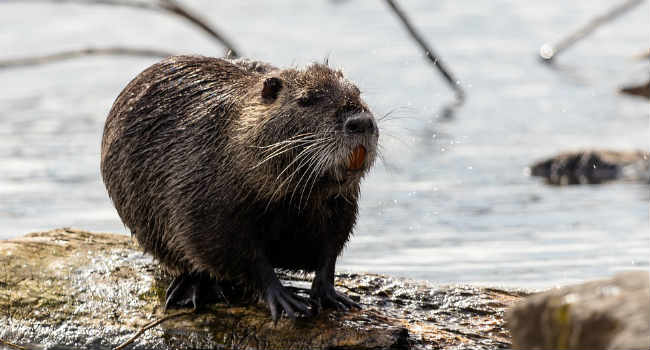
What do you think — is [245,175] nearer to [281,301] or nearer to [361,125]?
[281,301]

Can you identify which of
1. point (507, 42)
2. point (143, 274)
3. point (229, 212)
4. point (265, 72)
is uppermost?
point (507, 42)

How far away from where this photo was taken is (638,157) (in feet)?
37.4

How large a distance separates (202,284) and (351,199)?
879 millimetres

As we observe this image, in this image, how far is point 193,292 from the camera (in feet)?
20.0

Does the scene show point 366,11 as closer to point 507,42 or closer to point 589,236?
point 507,42

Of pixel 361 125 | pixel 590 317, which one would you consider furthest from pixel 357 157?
pixel 590 317

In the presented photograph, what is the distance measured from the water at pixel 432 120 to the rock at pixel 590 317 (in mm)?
1716

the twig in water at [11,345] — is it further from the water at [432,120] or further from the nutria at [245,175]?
the water at [432,120]

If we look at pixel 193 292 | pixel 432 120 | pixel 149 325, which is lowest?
pixel 149 325

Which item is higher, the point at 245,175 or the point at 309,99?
the point at 309,99

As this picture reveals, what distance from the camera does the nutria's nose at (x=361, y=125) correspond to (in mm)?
5340

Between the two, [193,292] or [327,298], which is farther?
[193,292]

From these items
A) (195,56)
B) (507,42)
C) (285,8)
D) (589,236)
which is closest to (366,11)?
(285,8)

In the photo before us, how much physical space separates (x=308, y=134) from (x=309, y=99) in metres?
0.18
